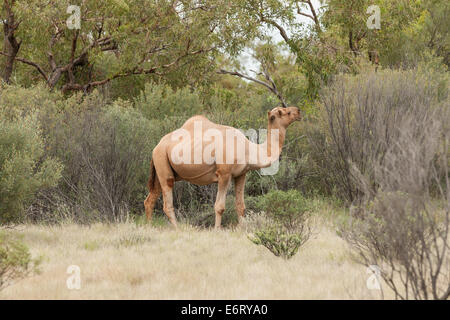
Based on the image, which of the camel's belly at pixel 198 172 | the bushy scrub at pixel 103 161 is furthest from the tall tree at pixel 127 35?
the camel's belly at pixel 198 172

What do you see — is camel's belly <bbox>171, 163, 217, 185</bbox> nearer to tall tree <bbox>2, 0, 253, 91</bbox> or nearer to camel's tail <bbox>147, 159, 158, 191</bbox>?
camel's tail <bbox>147, 159, 158, 191</bbox>

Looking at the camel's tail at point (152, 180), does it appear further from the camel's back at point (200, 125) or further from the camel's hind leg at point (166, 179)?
the camel's back at point (200, 125)

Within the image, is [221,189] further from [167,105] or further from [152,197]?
[167,105]

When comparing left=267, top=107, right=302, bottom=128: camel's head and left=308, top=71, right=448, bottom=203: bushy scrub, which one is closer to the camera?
left=267, top=107, right=302, bottom=128: camel's head

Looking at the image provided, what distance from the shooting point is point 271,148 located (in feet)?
26.9

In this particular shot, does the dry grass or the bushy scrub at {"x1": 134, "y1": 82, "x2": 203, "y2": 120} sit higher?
the bushy scrub at {"x1": 134, "y1": 82, "x2": 203, "y2": 120}

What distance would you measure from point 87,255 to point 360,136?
4.86 meters

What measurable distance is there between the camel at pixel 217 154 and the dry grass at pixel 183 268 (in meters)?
0.77

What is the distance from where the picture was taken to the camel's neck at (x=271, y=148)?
8070 millimetres

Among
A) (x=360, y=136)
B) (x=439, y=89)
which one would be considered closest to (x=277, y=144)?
(x=360, y=136)

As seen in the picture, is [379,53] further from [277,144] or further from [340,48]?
[277,144]

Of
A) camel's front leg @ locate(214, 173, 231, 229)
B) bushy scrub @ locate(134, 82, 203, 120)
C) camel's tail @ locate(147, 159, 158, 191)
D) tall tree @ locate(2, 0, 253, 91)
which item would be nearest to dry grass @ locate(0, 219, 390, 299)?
camel's front leg @ locate(214, 173, 231, 229)

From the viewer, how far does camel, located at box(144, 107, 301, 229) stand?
805cm

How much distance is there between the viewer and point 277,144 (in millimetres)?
8250
